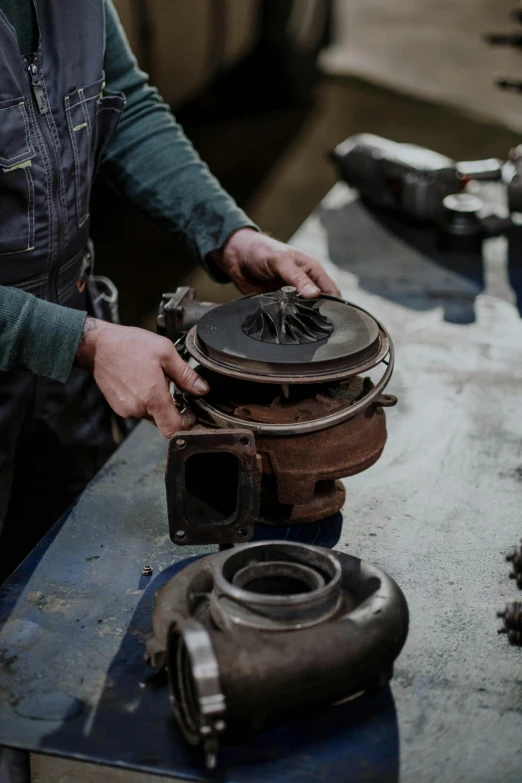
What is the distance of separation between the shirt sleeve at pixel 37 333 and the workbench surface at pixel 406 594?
10.8 inches

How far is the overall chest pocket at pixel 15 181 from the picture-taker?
4.79ft

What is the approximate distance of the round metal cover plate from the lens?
4.21 feet

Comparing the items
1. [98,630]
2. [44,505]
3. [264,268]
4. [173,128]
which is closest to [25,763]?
[98,630]

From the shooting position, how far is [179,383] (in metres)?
1.35

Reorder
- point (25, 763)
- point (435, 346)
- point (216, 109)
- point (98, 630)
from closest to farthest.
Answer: point (25, 763) < point (98, 630) < point (435, 346) < point (216, 109)

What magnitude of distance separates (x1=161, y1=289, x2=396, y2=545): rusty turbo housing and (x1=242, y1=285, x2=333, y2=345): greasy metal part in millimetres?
14

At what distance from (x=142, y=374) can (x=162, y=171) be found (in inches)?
26.7

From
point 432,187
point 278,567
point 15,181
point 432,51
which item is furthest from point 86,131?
point 432,51

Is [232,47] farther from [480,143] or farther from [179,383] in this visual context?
[179,383]

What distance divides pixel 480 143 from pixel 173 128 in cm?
385

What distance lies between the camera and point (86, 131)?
5.35 ft

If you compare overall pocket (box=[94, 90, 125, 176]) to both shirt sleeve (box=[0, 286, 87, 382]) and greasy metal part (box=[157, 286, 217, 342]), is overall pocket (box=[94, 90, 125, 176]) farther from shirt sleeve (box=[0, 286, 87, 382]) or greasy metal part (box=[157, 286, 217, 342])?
shirt sleeve (box=[0, 286, 87, 382])

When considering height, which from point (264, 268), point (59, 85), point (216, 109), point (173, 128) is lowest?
point (216, 109)

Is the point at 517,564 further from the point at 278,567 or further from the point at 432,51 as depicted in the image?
the point at 432,51
